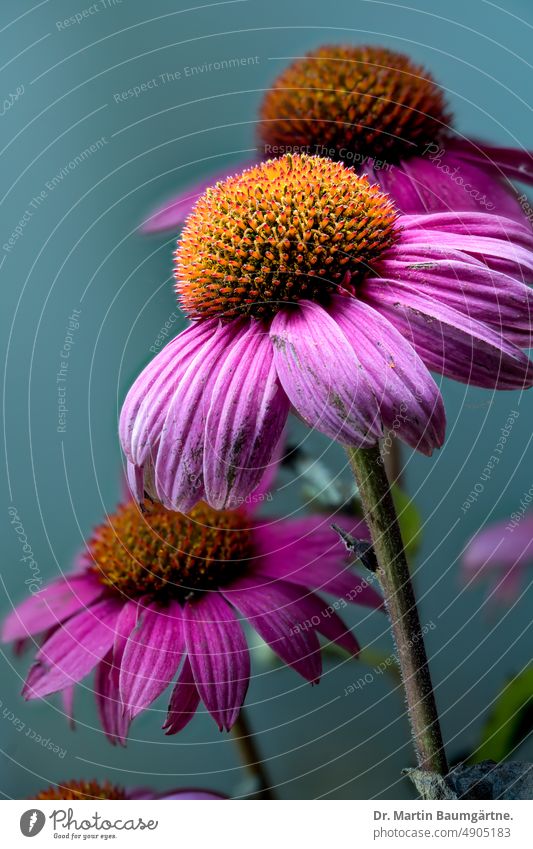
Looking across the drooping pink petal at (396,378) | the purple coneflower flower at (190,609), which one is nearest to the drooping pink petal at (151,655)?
the purple coneflower flower at (190,609)

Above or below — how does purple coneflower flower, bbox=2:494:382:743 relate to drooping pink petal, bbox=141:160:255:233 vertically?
below

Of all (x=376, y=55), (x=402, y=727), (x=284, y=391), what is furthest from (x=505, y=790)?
(x=376, y=55)

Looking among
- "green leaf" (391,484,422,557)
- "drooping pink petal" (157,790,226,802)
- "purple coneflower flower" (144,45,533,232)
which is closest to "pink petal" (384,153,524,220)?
"purple coneflower flower" (144,45,533,232)

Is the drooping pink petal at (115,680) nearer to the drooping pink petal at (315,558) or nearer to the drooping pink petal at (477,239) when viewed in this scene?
the drooping pink petal at (315,558)

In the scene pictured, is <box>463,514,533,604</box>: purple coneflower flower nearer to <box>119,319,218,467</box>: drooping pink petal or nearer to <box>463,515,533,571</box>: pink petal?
<box>463,515,533,571</box>: pink petal

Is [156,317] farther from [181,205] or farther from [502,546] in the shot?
[502,546]

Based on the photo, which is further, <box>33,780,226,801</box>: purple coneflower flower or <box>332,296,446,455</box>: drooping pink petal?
<box>33,780,226,801</box>: purple coneflower flower

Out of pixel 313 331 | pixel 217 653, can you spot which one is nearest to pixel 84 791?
pixel 217 653
